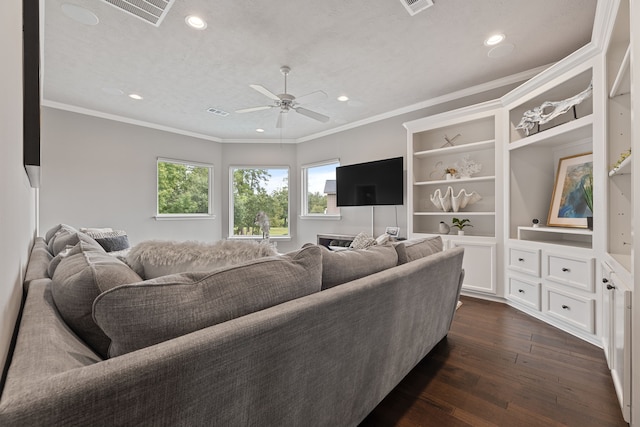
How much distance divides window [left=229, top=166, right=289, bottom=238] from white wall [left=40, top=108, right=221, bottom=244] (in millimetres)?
970

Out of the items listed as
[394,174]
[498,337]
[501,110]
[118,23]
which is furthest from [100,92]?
[498,337]

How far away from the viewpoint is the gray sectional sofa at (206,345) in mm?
552

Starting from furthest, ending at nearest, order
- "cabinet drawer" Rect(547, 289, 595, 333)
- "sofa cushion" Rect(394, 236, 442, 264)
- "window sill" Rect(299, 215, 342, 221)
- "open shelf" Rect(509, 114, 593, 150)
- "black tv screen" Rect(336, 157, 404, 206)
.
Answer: "window sill" Rect(299, 215, 342, 221), "black tv screen" Rect(336, 157, 404, 206), "open shelf" Rect(509, 114, 593, 150), "cabinet drawer" Rect(547, 289, 595, 333), "sofa cushion" Rect(394, 236, 442, 264)

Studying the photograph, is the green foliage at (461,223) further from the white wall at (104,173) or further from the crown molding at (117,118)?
the crown molding at (117,118)

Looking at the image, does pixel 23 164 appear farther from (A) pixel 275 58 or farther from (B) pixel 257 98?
(B) pixel 257 98

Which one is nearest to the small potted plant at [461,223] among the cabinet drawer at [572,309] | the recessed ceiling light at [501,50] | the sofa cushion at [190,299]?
the cabinet drawer at [572,309]

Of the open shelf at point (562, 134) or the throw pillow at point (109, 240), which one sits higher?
the open shelf at point (562, 134)

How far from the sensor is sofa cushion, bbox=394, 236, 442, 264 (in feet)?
5.75

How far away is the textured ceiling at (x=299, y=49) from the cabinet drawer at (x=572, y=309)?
7.76 ft

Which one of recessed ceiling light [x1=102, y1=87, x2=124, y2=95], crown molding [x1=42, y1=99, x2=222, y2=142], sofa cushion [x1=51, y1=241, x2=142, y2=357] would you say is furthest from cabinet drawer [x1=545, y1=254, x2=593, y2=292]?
crown molding [x1=42, y1=99, x2=222, y2=142]

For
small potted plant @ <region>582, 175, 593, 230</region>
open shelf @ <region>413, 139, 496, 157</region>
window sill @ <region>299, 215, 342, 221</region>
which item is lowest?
window sill @ <region>299, 215, 342, 221</region>

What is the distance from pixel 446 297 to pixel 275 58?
2.80m

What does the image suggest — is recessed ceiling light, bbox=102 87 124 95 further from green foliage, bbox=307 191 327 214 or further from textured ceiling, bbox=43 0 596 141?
green foliage, bbox=307 191 327 214

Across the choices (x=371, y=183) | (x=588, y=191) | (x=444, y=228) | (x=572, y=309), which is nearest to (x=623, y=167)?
(x=588, y=191)
